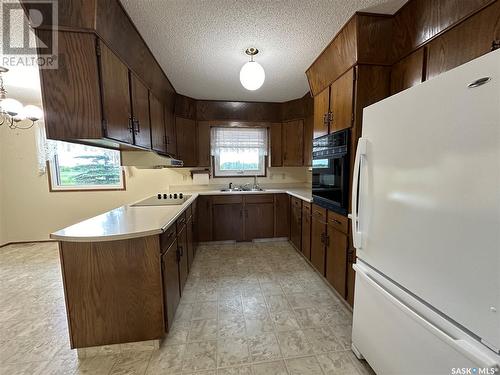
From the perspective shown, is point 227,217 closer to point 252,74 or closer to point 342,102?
point 252,74

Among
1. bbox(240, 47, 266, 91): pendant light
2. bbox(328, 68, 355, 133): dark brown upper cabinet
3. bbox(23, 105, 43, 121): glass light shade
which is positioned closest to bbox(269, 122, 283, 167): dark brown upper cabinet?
bbox(328, 68, 355, 133): dark brown upper cabinet

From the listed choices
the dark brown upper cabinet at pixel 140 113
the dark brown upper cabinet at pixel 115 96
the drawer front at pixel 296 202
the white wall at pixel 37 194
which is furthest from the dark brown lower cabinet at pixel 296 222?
the dark brown upper cabinet at pixel 115 96

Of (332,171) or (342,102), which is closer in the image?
(342,102)

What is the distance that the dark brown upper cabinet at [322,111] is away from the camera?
2.20 meters

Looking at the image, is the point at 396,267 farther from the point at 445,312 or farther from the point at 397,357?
Answer: the point at 397,357

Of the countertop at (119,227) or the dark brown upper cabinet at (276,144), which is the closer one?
the countertop at (119,227)

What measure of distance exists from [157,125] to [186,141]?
102 cm

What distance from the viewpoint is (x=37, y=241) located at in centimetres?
369

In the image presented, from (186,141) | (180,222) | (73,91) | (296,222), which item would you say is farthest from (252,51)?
(296,222)

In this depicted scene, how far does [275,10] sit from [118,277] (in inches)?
84.8

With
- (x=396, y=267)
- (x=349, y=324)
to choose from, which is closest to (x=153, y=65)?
(x=396, y=267)

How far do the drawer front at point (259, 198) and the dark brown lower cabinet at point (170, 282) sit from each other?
1.81 m

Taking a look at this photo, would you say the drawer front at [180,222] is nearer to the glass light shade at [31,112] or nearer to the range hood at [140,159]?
the range hood at [140,159]

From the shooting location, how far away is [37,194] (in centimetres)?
362
